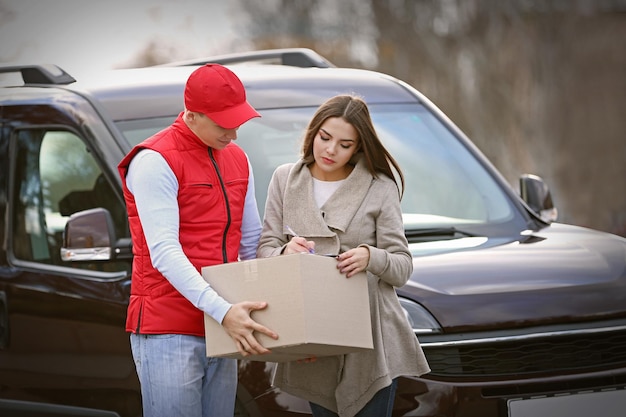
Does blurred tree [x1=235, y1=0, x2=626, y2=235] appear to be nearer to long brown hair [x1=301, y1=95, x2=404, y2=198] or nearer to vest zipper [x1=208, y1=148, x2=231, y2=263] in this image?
long brown hair [x1=301, y1=95, x2=404, y2=198]

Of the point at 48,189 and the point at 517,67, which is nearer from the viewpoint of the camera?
the point at 48,189

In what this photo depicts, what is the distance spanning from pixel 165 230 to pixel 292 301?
42 cm

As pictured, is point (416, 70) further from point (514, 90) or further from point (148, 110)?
point (148, 110)

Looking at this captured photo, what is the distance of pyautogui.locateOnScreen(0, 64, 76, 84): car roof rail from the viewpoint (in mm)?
6164

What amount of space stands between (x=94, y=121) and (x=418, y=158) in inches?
61.1

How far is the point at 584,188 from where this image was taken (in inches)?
1006

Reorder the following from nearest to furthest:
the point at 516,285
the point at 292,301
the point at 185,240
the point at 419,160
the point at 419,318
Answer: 1. the point at 292,301
2. the point at 185,240
3. the point at 419,318
4. the point at 516,285
5. the point at 419,160

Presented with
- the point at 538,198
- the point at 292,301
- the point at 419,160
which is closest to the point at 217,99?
the point at 292,301

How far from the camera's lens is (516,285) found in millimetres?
4883

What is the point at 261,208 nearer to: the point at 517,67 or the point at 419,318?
the point at 419,318

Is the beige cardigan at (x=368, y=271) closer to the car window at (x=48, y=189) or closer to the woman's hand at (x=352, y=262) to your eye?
the woman's hand at (x=352, y=262)

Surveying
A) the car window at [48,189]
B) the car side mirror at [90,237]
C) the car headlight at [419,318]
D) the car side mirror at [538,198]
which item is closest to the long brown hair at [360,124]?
the car headlight at [419,318]

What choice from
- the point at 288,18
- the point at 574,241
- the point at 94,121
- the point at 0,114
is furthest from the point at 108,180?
the point at 288,18

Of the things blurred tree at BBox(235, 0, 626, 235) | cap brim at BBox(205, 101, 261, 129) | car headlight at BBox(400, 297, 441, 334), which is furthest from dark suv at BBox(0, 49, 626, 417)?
blurred tree at BBox(235, 0, 626, 235)
